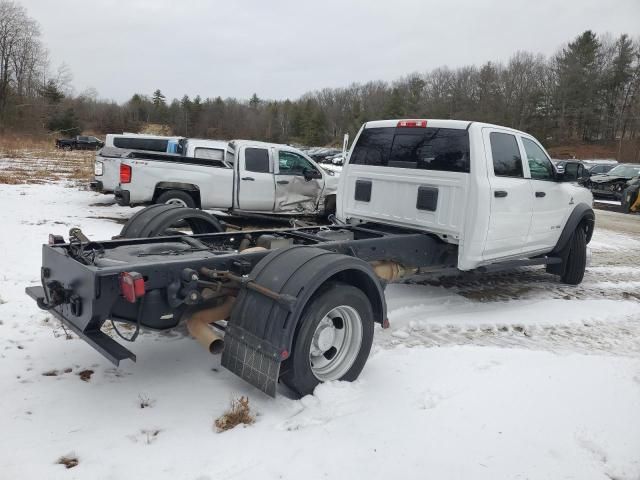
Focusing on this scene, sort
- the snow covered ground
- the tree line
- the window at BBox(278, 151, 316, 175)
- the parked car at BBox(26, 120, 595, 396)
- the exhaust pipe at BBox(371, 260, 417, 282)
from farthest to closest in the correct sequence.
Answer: the tree line
the window at BBox(278, 151, 316, 175)
the exhaust pipe at BBox(371, 260, 417, 282)
the parked car at BBox(26, 120, 595, 396)
the snow covered ground

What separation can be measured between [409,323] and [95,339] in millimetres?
3108

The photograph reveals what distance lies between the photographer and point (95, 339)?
10.9ft

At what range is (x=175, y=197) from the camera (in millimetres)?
10406

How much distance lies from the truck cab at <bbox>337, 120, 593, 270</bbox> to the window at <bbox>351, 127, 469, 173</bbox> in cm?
1

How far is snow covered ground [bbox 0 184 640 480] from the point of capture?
2916 mm

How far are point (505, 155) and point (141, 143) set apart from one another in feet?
43.0

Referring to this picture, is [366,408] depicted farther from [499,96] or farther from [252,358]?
[499,96]

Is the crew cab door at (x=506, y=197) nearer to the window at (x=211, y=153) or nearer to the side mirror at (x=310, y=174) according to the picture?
the side mirror at (x=310, y=174)

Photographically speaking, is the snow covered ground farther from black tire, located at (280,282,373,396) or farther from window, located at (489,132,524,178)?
window, located at (489,132,524,178)

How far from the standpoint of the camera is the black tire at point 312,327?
11.2ft

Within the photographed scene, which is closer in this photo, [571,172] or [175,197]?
[571,172]

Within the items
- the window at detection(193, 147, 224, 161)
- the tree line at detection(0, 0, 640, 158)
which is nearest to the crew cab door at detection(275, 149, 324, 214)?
the window at detection(193, 147, 224, 161)

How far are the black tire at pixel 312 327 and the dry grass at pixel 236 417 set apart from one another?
31 cm

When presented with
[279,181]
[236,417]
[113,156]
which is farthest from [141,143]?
[236,417]
